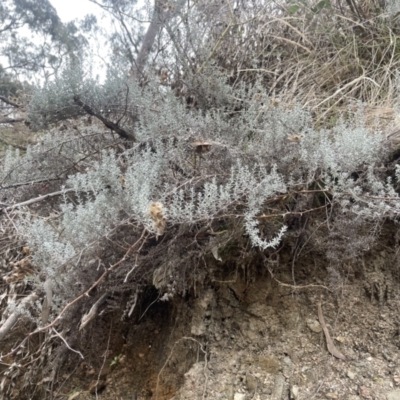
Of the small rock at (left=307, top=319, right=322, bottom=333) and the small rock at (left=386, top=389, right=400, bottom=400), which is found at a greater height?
the small rock at (left=307, top=319, right=322, bottom=333)

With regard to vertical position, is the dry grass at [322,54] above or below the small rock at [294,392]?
above

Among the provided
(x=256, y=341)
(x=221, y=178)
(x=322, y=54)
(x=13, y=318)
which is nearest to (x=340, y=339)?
(x=256, y=341)

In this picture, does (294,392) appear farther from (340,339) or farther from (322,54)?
(322,54)

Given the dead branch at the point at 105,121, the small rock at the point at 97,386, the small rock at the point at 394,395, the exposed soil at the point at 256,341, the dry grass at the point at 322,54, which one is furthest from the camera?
the dry grass at the point at 322,54

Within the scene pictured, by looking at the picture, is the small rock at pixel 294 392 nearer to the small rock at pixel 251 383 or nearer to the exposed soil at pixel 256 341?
the exposed soil at pixel 256 341

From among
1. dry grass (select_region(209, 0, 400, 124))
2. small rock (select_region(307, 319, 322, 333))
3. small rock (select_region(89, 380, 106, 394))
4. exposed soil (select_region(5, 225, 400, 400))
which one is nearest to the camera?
exposed soil (select_region(5, 225, 400, 400))

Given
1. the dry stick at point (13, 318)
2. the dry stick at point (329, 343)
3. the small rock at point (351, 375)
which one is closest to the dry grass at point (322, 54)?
the dry stick at point (329, 343)

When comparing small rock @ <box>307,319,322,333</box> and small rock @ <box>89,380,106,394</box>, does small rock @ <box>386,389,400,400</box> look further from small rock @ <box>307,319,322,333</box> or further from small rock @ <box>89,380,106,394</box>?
small rock @ <box>89,380,106,394</box>

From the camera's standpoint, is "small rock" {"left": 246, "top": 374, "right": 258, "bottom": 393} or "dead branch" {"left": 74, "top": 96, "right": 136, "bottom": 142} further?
"dead branch" {"left": 74, "top": 96, "right": 136, "bottom": 142}

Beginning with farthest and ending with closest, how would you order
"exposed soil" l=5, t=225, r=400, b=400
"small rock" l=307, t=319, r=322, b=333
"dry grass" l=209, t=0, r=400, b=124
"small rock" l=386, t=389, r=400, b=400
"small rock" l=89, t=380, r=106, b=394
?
"dry grass" l=209, t=0, r=400, b=124 → "small rock" l=89, t=380, r=106, b=394 → "small rock" l=307, t=319, r=322, b=333 → "exposed soil" l=5, t=225, r=400, b=400 → "small rock" l=386, t=389, r=400, b=400

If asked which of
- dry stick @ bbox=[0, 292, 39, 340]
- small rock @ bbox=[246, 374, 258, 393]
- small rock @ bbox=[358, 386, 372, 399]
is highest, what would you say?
dry stick @ bbox=[0, 292, 39, 340]

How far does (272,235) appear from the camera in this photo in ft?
5.03

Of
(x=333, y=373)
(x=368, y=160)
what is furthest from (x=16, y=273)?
(x=368, y=160)

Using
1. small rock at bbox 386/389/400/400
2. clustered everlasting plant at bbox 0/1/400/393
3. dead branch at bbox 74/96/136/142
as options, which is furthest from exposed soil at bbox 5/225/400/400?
dead branch at bbox 74/96/136/142
